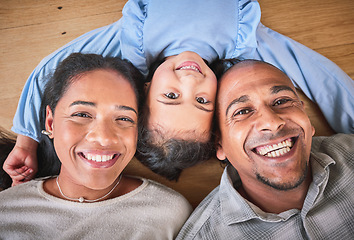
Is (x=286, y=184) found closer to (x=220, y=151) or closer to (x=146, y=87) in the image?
(x=220, y=151)

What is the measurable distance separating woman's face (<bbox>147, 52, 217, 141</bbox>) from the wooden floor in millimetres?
383

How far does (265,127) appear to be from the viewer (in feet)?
3.48

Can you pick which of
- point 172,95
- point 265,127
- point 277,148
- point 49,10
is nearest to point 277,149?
point 277,148

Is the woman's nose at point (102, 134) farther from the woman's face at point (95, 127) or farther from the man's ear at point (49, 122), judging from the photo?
the man's ear at point (49, 122)

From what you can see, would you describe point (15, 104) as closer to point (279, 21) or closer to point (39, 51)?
point (39, 51)

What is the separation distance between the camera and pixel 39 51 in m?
1.55

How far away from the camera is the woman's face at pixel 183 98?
1157mm

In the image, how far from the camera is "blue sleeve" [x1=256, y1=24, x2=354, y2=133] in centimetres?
136

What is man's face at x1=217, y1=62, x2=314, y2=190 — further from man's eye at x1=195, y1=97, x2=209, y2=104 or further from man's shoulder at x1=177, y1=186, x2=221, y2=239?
man's shoulder at x1=177, y1=186, x2=221, y2=239

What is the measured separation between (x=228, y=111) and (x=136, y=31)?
1.85ft

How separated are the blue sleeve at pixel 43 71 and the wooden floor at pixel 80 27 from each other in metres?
0.18

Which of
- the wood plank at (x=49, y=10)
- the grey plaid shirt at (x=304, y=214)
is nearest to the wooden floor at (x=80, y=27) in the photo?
the wood plank at (x=49, y=10)

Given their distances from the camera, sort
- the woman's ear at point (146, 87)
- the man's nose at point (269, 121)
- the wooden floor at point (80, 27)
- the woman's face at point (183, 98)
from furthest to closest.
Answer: the wooden floor at point (80, 27) → the woman's ear at point (146, 87) → the woman's face at point (183, 98) → the man's nose at point (269, 121)

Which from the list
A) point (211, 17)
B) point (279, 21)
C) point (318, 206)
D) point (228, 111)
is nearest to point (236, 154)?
point (228, 111)
